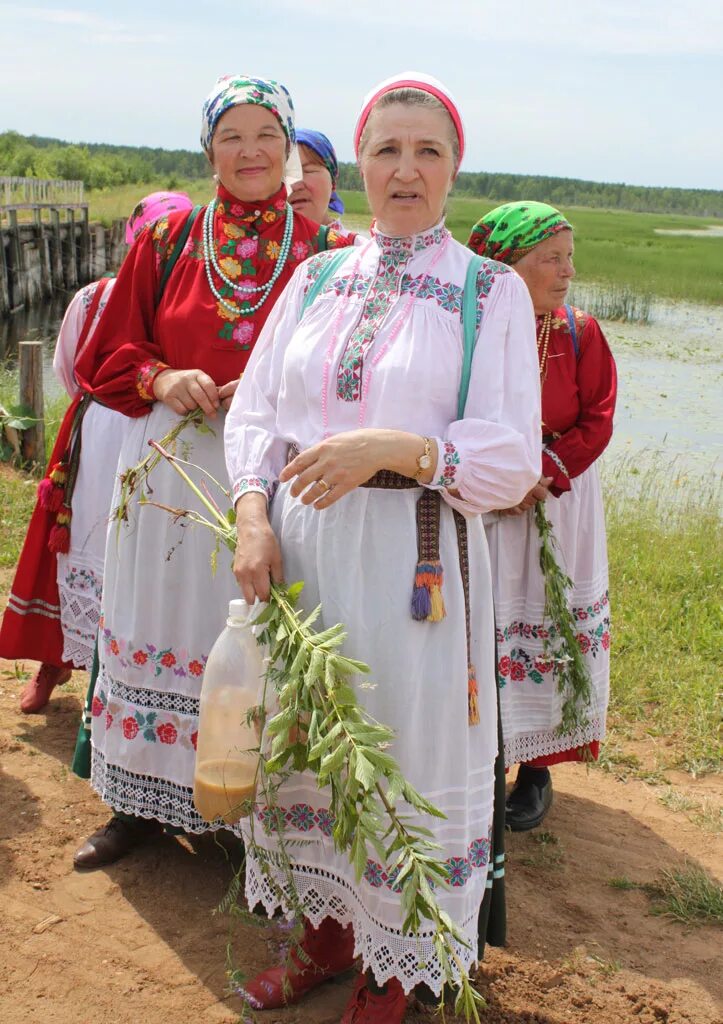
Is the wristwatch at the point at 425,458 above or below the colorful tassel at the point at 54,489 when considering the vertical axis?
above

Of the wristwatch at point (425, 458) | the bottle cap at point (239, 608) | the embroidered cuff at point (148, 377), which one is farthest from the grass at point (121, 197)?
the wristwatch at point (425, 458)

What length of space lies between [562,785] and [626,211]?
83.8 m

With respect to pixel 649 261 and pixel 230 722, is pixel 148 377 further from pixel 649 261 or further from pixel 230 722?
pixel 649 261

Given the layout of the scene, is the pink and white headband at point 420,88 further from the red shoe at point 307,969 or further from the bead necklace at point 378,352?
the red shoe at point 307,969

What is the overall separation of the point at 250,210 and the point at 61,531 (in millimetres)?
1631

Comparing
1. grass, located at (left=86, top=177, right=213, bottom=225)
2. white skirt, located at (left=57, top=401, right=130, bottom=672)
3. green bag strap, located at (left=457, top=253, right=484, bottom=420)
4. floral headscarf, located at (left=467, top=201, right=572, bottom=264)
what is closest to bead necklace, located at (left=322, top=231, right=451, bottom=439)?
green bag strap, located at (left=457, top=253, right=484, bottom=420)

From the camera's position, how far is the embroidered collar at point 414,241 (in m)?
2.38

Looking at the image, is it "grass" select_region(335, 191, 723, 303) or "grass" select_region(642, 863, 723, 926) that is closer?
"grass" select_region(642, 863, 723, 926)

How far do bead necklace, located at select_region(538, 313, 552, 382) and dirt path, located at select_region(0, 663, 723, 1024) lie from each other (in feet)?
5.19

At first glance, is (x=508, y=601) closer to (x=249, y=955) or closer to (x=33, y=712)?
(x=249, y=955)

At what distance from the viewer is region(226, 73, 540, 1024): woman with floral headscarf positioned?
2.23m

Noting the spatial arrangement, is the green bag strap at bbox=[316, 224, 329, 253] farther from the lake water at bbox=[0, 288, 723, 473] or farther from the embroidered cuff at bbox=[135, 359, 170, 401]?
the lake water at bbox=[0, 288, 723, 473]

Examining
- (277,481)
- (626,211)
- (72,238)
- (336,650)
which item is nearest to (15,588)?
(277,481)

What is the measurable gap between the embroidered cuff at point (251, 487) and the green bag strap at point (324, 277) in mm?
395
